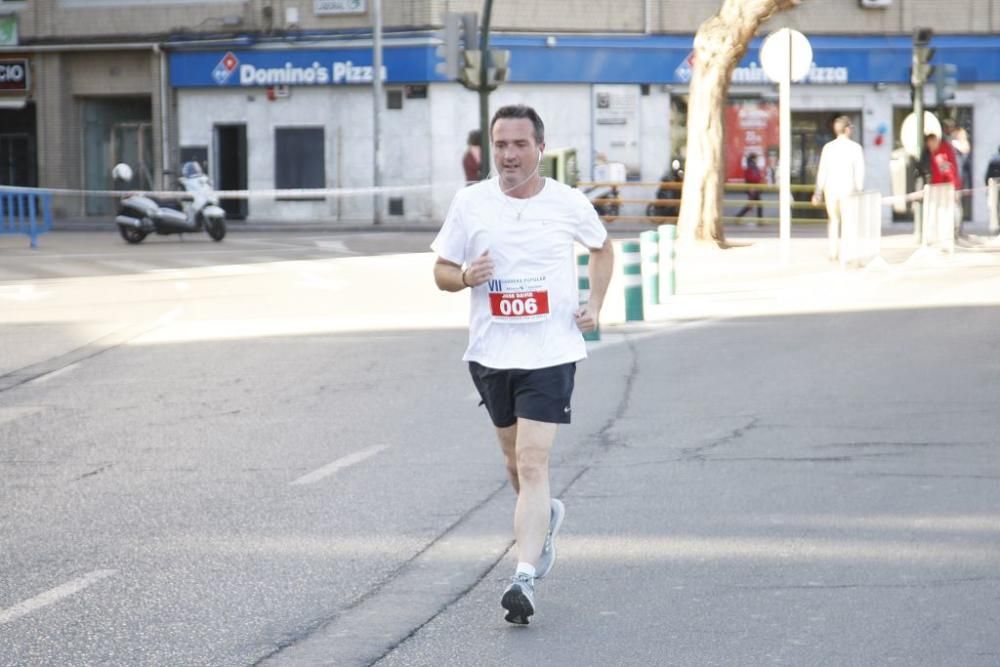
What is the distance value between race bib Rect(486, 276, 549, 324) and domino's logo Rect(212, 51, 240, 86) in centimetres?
3856

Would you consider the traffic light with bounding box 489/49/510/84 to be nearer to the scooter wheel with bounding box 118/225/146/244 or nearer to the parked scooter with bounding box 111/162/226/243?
the parked scooter with bounding box 111/162/226/243

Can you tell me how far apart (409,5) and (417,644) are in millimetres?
37598

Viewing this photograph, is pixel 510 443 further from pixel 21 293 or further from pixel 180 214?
pixel 180 214

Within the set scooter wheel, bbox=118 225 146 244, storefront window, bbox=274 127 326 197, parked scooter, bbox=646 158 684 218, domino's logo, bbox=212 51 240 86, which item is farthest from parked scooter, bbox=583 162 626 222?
scooter wheel, bbox=118 225 146 244

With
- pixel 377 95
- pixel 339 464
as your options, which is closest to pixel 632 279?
pixel 339 464

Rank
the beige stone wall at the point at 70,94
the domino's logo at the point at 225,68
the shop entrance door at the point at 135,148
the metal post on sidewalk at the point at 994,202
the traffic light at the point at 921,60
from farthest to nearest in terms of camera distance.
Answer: the shop entrance door at the point at 135,148 → the beige stone wall at the point at 70,94 → the domino's logo at the point at 225,68 → the metal post on sidewalk at the point at 994,202 → the traffic light at the point at 921,60

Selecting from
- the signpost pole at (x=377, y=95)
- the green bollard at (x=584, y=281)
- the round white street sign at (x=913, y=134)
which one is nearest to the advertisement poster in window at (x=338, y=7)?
the signpost pole at (x=377, y=95)

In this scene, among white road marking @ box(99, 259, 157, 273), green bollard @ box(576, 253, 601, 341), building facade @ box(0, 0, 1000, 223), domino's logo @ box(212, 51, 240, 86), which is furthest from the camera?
domino's logo @ box(212, 51, 240, 86)

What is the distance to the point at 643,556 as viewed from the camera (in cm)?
714

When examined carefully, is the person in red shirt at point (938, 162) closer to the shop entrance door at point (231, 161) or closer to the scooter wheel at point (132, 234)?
the scooter wheel at point (132, 234)

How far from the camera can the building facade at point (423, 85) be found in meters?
42.4

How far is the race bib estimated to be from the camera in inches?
250

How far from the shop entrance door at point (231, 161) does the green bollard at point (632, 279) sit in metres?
28.2

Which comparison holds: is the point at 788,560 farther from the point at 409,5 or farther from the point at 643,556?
the point at 409,5
